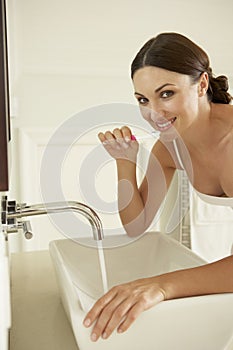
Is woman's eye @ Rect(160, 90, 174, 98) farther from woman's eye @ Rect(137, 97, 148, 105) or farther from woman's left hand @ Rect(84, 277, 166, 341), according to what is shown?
woman's left hand @ Rect(84, 277, 166, 341)

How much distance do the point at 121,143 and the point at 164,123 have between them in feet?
0.51

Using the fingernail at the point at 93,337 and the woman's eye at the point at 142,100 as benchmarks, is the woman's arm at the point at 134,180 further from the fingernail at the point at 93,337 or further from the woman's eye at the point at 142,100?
the fingernail at the point at 93,337

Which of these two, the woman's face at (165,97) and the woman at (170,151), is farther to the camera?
the woman's face at (165,97)

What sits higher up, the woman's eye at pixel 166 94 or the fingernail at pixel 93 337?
the woman's eye at pixel 166 94

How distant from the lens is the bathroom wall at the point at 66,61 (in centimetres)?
239

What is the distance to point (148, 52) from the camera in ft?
3.40

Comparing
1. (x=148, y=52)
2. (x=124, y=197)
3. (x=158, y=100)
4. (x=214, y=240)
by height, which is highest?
(x=148, y=52)

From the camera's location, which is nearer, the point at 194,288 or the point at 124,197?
the point at 194,288

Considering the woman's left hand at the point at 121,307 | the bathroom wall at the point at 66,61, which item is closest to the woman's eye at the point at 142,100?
the woman's left hand at the point at 121,307

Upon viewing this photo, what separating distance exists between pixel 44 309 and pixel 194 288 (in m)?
0.35

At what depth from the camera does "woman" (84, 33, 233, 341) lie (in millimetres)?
713

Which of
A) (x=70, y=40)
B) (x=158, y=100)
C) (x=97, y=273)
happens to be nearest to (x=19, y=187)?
(x=70, y=40)

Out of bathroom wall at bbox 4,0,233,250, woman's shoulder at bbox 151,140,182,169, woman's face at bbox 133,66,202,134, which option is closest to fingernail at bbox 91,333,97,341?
woman's face at bbox 133,66,202,134

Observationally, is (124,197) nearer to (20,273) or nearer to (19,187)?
(20,273)
